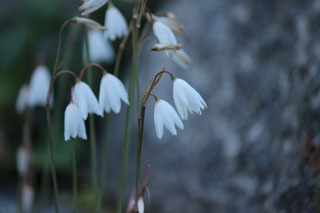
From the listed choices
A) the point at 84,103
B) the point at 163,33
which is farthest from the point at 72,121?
the point at 163,33

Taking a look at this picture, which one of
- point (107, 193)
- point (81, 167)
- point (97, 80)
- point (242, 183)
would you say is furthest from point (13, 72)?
point (242, 183)

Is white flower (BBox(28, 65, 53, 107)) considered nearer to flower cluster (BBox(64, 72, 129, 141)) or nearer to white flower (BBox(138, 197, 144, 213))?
flower cluster (BBox(64, 72, 129, 141))

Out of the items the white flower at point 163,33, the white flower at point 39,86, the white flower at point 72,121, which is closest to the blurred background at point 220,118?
the white flower at point 39,86

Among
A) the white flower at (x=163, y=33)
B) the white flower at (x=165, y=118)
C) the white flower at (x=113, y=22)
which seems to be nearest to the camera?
the white flower at (x=165, y=118)

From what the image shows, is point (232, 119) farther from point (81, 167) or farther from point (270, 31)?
point (81, 167)

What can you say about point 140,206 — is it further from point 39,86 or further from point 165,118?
point 39,86

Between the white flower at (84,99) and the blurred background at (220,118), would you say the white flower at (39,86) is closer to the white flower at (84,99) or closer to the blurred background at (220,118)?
the blurred background at (220,118)
